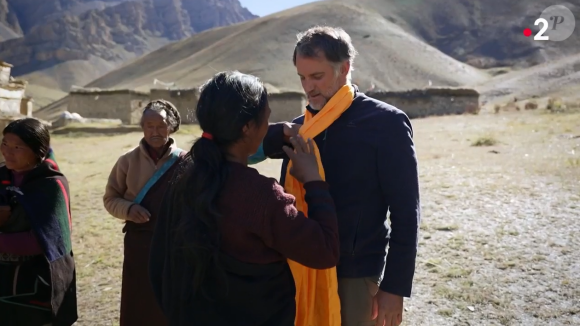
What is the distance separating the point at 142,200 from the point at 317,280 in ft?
4.46

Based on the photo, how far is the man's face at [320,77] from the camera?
1.91m

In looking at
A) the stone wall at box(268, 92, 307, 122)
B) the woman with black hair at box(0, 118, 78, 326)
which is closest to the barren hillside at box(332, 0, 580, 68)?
the stone wall at box(268, 92, 307, 122)

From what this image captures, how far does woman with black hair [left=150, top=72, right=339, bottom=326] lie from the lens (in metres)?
1.56

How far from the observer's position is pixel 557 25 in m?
49.1

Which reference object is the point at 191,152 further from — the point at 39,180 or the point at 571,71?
the point at 571,71

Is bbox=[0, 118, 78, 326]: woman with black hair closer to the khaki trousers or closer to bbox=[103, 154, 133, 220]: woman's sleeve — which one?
bbox=[103, 154, 133, 220]: woman's sleeve

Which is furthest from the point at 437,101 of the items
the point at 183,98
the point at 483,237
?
the point at 483,237

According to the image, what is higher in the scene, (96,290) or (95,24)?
(95,24)

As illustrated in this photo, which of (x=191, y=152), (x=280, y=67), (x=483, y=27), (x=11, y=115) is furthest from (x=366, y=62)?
(x=191, y=152)

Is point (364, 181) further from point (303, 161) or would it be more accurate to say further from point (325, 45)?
point (325, 45)

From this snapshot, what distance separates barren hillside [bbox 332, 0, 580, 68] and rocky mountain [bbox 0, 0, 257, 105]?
3955 cm

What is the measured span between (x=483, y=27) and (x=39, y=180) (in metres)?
57.1

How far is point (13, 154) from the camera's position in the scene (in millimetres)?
2549

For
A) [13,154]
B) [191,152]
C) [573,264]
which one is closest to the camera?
[191,152]
